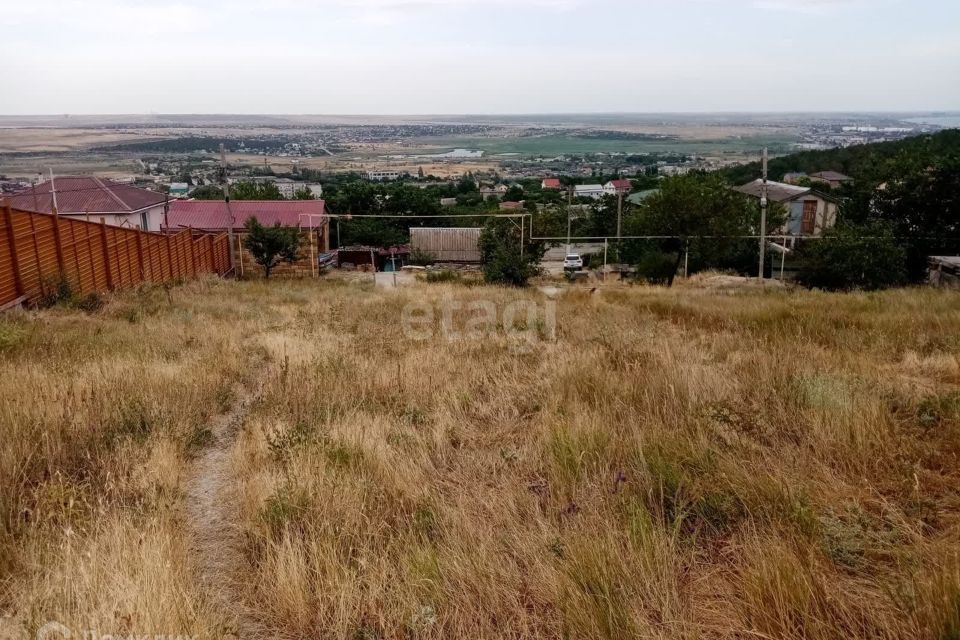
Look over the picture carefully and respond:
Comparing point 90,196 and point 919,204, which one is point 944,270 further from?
point 90,196

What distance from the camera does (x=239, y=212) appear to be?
31172 mm

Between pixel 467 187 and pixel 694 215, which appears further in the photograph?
pixel 467 187

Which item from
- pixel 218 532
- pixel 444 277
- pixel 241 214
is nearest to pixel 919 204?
pixel 444 277

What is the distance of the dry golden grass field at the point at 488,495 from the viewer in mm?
2150

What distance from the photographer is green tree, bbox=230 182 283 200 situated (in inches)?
1700

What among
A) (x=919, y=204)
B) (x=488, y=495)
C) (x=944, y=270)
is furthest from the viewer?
(x=919, y=204)

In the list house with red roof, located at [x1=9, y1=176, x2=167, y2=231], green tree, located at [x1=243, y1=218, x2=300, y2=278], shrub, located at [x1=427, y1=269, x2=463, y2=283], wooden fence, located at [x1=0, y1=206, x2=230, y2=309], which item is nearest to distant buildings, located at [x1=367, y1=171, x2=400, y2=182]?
house with red roof, located at [x1=9, y1=176, x2=167, y2=231]

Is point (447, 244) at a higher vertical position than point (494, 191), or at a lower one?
lower

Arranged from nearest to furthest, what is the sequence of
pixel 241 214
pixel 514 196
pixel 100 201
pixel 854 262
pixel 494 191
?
pixel 854 262 < pixel 100 201 < pixel 241 214 < pixel 514 196 < pixel 494 191

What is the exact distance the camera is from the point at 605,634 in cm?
204

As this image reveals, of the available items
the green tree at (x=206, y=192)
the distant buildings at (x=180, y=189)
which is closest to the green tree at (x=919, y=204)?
the green tree at (x=206, y=192)

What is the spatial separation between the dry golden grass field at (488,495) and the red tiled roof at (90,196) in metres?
28.1

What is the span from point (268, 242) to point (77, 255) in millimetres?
11324

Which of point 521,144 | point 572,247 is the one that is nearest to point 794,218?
point 572,247
